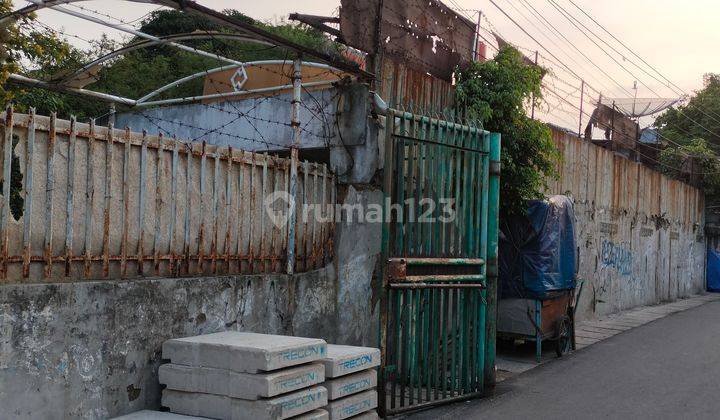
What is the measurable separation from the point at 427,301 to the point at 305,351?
239 centimetres

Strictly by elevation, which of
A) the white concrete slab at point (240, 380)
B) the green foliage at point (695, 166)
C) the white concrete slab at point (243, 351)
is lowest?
the white concrete slab at point (240, 380)

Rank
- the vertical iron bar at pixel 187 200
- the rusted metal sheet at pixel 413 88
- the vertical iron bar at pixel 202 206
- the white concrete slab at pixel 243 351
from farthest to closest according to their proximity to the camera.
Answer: the rusted metal sheet at pixel 413 88 < the vertical iron bar at pixel 202 206 < the vertical iron bar at pixel 187 200 < the white concrete slab at pixel 243 351

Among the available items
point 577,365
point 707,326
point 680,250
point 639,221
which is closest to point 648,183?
point 639,221

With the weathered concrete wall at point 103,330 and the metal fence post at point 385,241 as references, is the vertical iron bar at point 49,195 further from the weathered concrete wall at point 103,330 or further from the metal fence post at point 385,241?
the metal fence post at point 385,241

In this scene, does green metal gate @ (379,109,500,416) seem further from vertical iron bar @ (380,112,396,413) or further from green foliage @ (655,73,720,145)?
green foliage @ (655,73,720,145)

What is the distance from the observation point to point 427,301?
23.0ft

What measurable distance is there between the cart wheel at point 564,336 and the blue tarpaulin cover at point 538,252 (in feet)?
1.84

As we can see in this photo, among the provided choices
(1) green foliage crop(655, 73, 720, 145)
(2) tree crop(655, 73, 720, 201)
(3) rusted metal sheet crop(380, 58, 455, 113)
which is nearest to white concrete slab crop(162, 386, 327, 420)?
(3) rusted metal sheet crop(380, 58, 455, 113)

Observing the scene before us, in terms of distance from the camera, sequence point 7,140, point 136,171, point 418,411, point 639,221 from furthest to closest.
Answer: point 639,221 < point 418,411 < point 136,171 < point 7,140

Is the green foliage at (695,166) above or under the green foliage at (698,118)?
under

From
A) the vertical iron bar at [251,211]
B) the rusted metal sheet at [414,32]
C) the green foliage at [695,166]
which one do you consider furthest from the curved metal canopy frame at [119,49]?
the green foliage at [695,166]

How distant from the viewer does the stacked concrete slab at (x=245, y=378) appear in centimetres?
458

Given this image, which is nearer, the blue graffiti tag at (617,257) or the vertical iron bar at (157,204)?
the vertical iron bar at (157,204)

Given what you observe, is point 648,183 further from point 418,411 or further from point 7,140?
point 7,140
